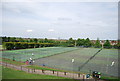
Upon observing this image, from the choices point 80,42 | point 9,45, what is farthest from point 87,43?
point 9,45

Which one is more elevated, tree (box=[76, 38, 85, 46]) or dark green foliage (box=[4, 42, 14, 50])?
tree (box=[76, 38, 85, 46])

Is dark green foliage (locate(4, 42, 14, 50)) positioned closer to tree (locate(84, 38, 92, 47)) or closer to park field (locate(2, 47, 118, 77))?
park field (locate(2, 47, 118, 77))

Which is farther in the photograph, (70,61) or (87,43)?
(87,43)

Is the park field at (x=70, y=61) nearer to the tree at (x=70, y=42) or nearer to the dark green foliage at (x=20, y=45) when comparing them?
the dark green foliage at (x=20, y=45)

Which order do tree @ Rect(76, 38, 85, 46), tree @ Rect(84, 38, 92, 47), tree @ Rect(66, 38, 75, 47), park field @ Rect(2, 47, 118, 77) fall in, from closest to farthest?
1. park field @ Rect(2, 47, 118, 77)
2. tree @ Rect(84, 38, 92, 47)
3. tree @ Rect(76, 38, 85, 46)
4. tree @ Rect(66, 38, 75, 47)

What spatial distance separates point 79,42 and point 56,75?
39.4 meters

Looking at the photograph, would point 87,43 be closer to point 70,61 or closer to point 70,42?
point 70,42

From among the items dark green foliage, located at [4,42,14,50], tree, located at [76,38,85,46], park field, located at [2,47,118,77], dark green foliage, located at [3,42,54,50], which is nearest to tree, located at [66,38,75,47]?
tree, located at [76,38,85,46]

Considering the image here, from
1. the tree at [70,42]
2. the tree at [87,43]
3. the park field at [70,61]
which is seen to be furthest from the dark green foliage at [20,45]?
the tree at [87,43]

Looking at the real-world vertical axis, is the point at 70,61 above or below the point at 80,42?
below

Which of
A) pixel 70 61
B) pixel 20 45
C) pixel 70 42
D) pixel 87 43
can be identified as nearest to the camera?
pixel 70 61

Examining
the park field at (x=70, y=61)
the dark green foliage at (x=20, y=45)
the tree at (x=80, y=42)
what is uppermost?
the tree at (x=80, y=42)

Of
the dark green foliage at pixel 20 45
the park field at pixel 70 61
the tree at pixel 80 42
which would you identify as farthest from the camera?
the tree at pixel 80 42

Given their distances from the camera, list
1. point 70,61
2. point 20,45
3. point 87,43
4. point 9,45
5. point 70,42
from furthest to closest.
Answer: point 70,42 → point 87,43 → point 20,45 → point 9,45 → point 70,61
